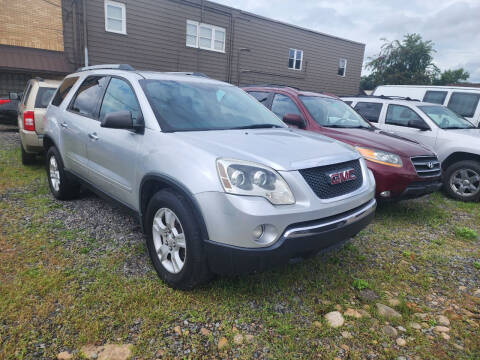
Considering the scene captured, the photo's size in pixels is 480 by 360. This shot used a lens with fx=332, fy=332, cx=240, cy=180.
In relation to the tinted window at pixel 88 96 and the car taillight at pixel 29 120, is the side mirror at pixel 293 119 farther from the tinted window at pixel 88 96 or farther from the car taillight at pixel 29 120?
the car taillight at pixel 29 120

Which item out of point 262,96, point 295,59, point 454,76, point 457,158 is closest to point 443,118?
point 457,158

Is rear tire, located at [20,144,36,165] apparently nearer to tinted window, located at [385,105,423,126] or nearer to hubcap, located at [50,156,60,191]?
hubcap, located at [50,156,60,191]

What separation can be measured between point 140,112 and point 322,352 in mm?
2445

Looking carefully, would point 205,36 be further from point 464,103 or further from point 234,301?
point 234,301

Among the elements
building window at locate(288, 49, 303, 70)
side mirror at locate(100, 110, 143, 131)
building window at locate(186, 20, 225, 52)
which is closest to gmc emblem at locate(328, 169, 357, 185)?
side mirror at locate(100, 110, 143, 131)

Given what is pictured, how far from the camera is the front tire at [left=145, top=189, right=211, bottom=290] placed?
93.5 inches

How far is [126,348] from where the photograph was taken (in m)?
2.13

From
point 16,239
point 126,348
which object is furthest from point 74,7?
point 126,348

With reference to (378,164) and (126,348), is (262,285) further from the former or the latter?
(378,164)

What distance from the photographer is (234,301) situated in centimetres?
264

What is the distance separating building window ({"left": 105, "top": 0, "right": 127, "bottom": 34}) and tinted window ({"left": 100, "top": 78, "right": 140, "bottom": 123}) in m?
11.4

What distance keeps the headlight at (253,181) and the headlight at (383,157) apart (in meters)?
2.51

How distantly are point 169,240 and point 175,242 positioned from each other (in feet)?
0.28

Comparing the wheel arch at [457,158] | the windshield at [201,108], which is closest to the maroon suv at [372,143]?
the windshield at [201,108]
